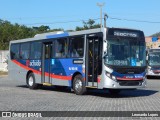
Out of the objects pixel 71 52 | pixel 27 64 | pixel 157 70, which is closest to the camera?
pixel 71 52

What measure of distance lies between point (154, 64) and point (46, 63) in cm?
1777

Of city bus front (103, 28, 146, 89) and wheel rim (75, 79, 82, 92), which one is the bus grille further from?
wheel rim (75, 79, 82, 92)

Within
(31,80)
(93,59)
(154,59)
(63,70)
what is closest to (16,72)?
(31,80)

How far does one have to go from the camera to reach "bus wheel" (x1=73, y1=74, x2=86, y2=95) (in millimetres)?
20094

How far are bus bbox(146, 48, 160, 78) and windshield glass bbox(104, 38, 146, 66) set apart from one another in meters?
18.6

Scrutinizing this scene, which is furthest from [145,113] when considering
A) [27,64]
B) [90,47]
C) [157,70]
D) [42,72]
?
[157,70]

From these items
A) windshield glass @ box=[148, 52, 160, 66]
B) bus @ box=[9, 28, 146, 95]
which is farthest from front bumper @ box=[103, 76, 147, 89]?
windshield glass @ box=[148, 52, 160, 66]

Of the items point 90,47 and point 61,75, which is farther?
point 61,75

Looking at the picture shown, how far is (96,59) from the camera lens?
19.4m

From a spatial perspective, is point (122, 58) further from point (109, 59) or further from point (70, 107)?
point (70, 107)

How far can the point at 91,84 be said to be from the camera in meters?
19.6

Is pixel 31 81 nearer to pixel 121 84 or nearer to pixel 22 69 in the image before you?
pixel 22 69

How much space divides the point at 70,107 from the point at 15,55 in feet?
43.1

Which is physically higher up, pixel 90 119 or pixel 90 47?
pixel 90 47
